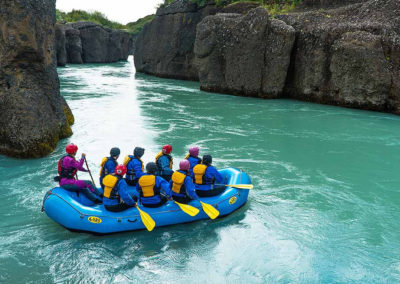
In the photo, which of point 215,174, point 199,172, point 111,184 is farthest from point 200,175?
point 111,184

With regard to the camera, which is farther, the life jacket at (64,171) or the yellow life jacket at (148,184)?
the life jacket at (64,171)

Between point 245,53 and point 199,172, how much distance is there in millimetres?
12250

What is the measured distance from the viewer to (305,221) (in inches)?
233

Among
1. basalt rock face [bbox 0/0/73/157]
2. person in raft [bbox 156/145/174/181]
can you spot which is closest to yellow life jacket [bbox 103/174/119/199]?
person in raft [bbox 156/145/174/181]

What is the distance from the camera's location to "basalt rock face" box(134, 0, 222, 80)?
A: 81.7ft

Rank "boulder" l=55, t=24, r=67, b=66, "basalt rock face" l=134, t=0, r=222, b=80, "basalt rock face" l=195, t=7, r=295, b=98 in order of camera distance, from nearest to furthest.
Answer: "basalt rock face" l=195, t=7, r=295, b=98 < "basalt rock face" l=134, t=0, r=222, b=80 < "boulder" l=55, t=24, r=67, b=66

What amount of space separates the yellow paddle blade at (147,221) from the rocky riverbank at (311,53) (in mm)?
11984

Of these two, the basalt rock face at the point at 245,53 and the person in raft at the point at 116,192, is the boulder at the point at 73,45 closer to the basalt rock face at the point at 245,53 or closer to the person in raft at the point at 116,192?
the basalt rock face at the point at 245,53

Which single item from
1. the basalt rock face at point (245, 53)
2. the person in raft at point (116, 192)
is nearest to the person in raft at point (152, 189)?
the person in raft at point (116, 192)

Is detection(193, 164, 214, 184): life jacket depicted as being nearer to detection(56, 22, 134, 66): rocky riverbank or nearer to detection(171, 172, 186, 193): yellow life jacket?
detection(171, 172, 186, 193): yellow life jacket

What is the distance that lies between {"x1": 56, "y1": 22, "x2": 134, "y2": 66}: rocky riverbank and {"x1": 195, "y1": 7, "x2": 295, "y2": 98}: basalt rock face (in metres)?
20.5

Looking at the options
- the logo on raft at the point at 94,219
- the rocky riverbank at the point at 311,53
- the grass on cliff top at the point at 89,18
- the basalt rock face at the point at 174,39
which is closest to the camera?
the logo on raft at the point at 94,219

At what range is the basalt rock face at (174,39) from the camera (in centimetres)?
2489

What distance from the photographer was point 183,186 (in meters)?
5.62
